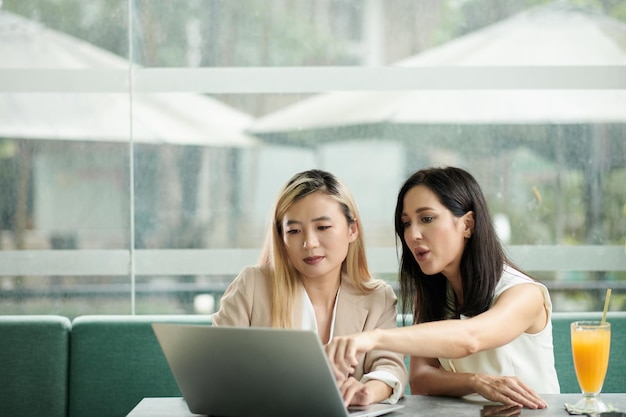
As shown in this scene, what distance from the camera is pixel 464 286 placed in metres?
2.32

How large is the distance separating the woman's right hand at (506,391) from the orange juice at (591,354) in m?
0.10

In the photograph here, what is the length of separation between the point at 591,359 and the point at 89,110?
2.26m

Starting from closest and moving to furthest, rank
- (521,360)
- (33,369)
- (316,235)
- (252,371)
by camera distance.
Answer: (252,371)
(521,360)
(316,235)
(33,369)

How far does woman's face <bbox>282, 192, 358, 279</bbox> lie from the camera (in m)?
2.46

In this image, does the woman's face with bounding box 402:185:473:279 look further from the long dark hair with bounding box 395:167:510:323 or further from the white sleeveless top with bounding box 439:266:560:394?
the white sleeveless top with bounding box 439:266:560:394

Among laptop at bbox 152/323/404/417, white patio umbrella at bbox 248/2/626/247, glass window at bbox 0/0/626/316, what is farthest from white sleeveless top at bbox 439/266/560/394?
white patio umbrella at bbox 248/2/626/247

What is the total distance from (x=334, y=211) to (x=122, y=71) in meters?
1.38

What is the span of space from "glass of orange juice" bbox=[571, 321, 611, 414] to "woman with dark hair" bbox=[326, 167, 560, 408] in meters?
0.20

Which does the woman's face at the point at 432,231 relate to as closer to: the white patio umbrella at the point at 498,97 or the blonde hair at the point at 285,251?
the blonde hair at the point at 285,251

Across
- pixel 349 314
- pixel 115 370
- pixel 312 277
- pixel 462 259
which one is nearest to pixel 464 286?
pixel 462 259

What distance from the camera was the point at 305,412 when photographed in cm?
175

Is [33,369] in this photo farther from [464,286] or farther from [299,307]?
[464,286]

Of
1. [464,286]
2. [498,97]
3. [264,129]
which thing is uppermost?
[498,97]

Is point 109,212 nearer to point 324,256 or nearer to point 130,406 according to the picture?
point 130,406
